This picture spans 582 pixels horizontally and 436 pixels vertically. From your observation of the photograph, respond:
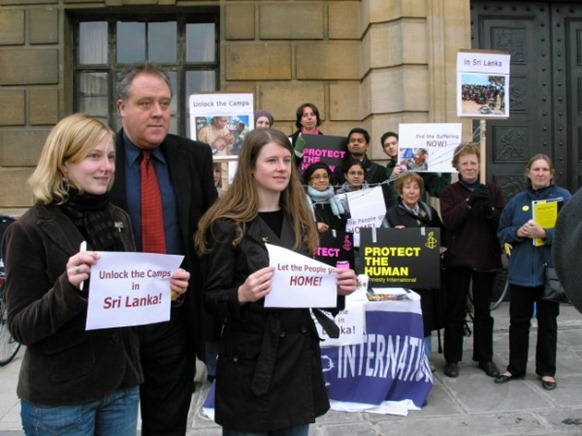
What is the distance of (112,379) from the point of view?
2162 millimetres

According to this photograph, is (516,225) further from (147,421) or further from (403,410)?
(147,421)

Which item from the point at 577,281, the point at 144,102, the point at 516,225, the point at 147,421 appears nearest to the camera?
the point at 577,281

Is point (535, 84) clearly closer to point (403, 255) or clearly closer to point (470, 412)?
point (403, 255)

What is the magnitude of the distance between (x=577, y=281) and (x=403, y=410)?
3.57 meters

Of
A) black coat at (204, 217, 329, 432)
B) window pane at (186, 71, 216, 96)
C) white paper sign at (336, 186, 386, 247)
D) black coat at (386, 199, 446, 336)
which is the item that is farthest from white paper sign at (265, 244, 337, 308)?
window pane at (186, 71, 216, 96)

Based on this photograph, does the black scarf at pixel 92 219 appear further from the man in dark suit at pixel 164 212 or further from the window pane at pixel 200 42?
the window pane at pixel 200 42

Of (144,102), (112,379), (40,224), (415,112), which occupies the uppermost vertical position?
(415,112)

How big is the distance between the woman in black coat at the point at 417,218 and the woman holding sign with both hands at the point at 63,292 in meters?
3.47

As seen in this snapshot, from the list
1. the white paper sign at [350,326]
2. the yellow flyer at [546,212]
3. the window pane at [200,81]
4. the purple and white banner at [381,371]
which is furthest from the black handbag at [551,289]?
the window pane at [200,81]

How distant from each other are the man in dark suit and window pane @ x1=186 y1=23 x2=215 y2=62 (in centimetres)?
712

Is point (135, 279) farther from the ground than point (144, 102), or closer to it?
closer to it

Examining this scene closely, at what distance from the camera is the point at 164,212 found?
2660 millimetres

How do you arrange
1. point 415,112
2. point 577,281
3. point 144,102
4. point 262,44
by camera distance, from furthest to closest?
point 262,44
point 415,112
point 144,102
point 577,281

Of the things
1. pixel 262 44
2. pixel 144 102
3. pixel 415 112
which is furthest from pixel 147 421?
pixel 262 44
